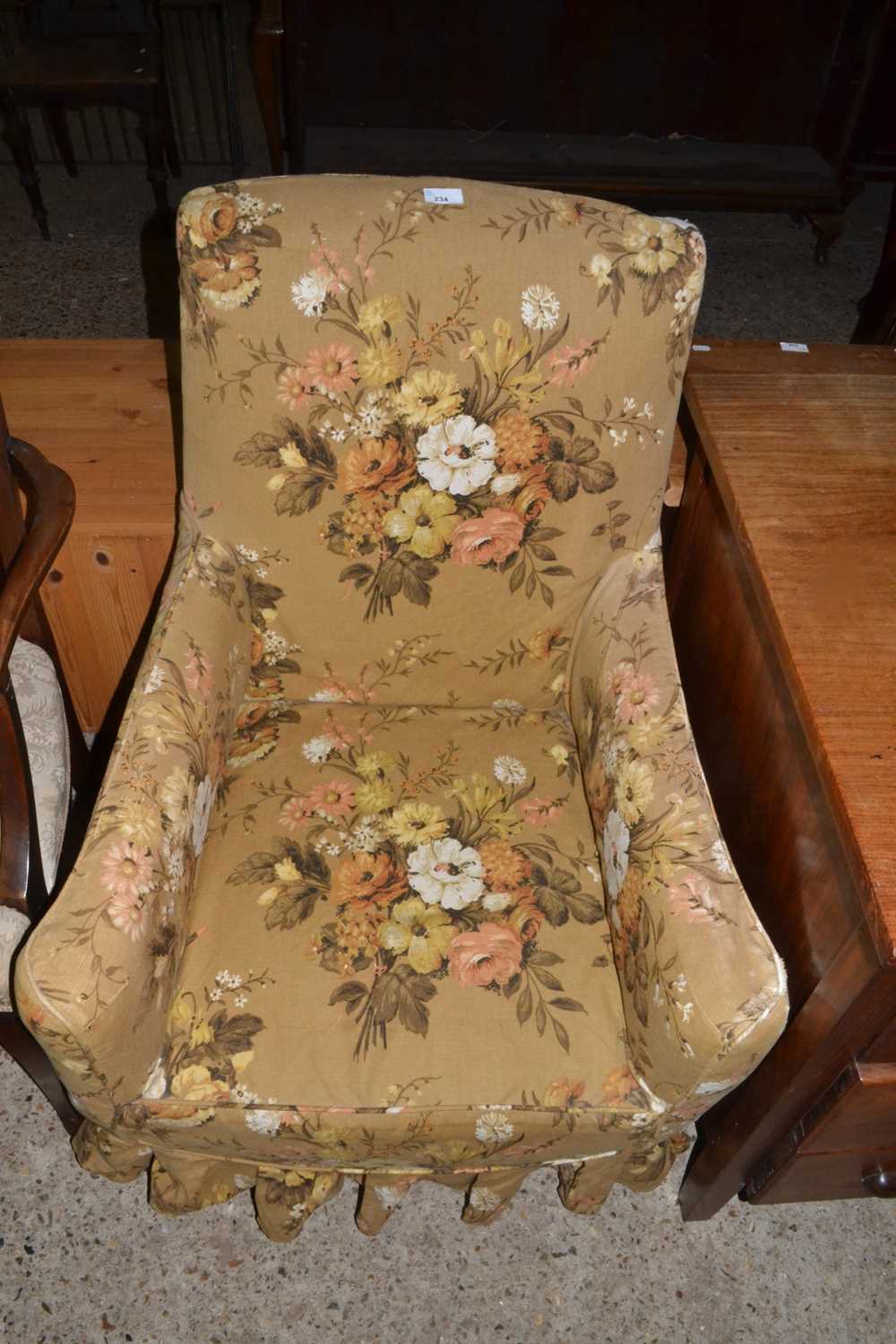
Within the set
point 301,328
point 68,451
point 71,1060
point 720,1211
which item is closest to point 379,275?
point 301,328

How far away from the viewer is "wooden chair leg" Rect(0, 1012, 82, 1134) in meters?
1.14

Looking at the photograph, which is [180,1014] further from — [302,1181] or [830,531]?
[830,531]

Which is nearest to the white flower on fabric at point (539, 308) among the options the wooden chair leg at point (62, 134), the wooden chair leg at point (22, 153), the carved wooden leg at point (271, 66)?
the carved wooden leg at point (271, 66)

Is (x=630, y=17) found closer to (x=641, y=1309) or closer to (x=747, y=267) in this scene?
(x=747, y=267)

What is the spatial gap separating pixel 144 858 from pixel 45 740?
0.33 metres

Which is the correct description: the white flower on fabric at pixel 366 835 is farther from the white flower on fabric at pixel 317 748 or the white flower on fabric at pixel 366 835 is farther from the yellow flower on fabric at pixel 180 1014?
the yellow flower on fabric at pixel 180 1014

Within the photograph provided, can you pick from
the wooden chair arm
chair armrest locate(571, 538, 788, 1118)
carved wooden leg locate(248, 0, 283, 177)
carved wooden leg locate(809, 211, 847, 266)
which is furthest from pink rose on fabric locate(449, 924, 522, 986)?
carved wooden leg locate(809, 211, 847, 266)

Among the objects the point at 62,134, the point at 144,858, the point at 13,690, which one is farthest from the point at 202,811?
the point at 62,134

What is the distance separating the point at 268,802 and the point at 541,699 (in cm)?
39

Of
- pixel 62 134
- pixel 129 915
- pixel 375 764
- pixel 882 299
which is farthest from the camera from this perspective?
pixel 62 134

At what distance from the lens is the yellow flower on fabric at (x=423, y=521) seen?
1.24m

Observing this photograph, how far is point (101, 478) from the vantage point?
1559mm

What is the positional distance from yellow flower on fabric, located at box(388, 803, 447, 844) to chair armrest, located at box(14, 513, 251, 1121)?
0.22m

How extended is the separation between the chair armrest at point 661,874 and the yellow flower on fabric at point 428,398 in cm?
30
